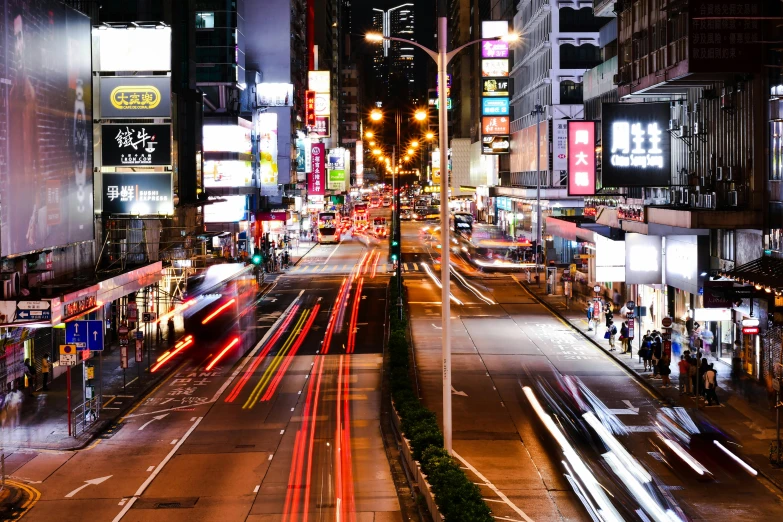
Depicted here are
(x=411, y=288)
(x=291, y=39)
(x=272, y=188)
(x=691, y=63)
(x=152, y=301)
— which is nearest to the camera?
(x=691, y=63)

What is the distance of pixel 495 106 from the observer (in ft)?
346

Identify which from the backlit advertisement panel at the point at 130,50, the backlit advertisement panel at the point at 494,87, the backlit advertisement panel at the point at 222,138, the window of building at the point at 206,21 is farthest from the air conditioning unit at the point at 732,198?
Answer: the window of building at the point at 206,21

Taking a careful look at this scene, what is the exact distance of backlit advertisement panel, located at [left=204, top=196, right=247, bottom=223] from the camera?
78.4m

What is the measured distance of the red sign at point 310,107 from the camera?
139000 millimetres

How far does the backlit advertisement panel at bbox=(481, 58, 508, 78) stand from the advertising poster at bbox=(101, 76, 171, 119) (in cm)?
5931

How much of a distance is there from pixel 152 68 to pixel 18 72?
14399mm

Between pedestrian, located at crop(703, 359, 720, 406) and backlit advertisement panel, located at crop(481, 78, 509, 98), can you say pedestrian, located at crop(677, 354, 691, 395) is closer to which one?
pedestrian, located at crop(703, 359, 720, 406)

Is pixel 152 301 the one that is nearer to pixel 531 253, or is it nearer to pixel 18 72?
pixel 18 72

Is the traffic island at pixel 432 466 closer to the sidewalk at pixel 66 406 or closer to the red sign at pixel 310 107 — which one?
the sidewalk at pixel 66 406

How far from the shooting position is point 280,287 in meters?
74.8

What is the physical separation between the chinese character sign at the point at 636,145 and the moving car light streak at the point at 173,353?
19.3 metres

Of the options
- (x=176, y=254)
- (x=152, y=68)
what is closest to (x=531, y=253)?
(x=176, y=254)

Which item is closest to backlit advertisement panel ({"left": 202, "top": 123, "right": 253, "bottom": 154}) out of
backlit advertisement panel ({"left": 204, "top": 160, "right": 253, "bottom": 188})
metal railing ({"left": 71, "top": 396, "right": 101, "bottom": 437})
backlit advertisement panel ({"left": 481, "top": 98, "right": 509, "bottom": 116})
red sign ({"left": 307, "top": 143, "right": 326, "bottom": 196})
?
backlit advertisement panel ({"left": 204, "top": 160, "right": 253, "bottom": 188})

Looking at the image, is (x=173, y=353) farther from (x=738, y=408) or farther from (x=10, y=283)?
(x=738, y=408)
